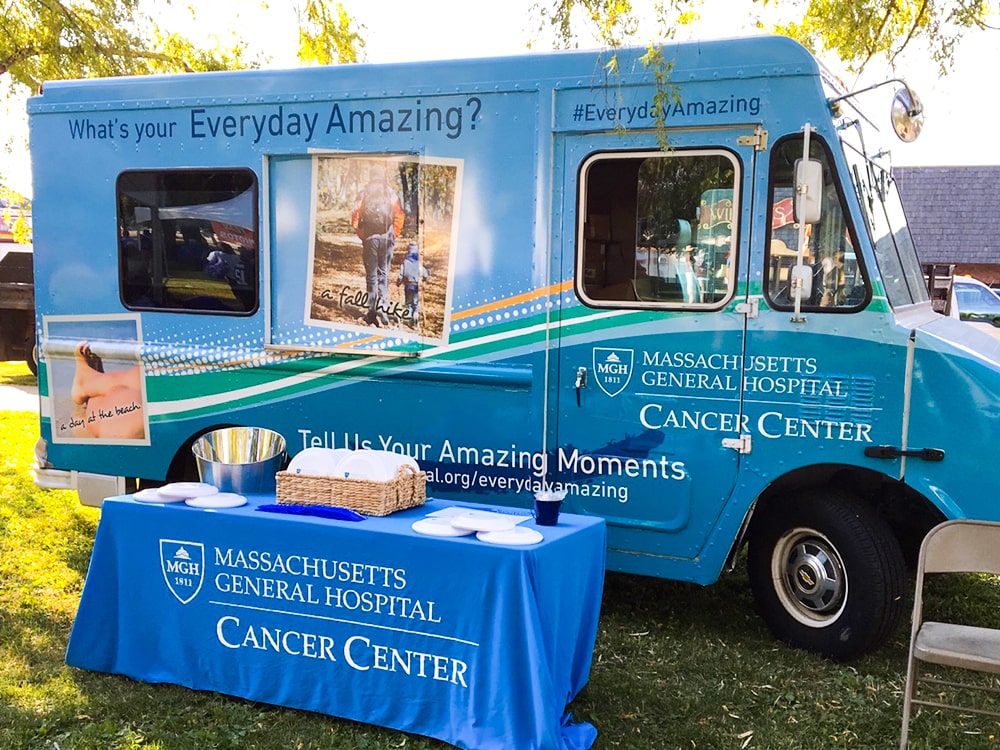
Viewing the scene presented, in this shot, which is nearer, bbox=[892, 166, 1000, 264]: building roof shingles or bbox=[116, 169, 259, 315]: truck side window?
bbox=[116, 169, 259, 315]: truck side window

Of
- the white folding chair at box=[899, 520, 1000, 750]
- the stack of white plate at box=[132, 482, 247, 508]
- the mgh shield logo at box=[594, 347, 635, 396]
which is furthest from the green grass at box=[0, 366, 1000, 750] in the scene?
the mgh shield logo at box=[594, 347, 635, 396]

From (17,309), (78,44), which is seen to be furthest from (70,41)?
(17,309)

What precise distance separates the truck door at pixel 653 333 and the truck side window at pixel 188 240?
1806 mm

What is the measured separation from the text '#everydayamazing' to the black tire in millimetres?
1811

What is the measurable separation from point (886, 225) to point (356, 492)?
9.23ft

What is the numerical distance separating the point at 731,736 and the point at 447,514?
1419 mm

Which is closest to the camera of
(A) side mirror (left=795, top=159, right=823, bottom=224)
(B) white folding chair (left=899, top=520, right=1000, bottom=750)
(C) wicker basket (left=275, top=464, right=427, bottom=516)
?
→ (B) white folding chair (left=899, top=520, right=1000, bottom=750)

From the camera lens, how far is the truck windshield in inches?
169

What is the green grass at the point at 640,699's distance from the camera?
3676 mm

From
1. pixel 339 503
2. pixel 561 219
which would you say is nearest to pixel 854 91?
pixel 561 219

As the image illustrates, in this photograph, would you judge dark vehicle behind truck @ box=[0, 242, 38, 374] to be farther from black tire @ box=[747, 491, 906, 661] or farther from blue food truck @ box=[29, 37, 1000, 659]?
black tire @ box=[747, 491, 906, 661]

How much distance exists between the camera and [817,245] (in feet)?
14.0

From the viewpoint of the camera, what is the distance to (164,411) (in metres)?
5.56

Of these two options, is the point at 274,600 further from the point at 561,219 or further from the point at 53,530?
the point at 53,530
